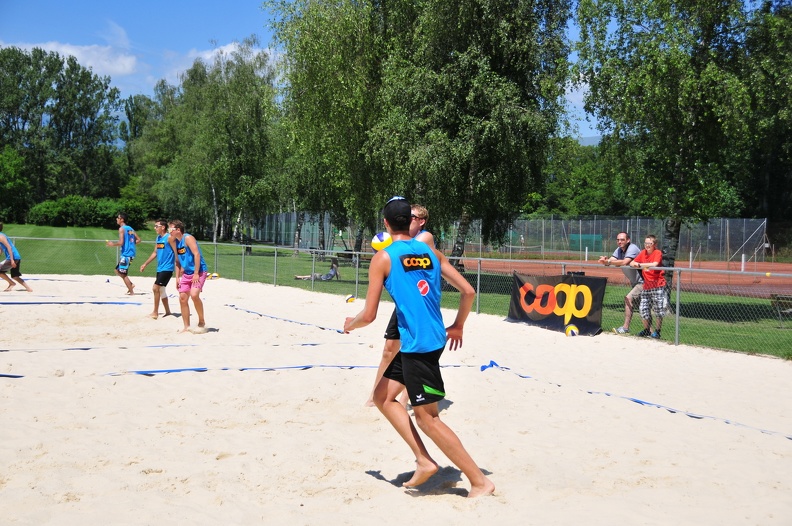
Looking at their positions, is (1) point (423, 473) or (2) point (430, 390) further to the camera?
(1) point (423, 473)

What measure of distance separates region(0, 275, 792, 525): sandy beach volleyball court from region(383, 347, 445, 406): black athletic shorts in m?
0.73

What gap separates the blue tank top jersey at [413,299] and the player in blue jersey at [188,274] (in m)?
7.45

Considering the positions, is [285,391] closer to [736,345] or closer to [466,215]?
[736,345]

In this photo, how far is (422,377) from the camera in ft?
15.2

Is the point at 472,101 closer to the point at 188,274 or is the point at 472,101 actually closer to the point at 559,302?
the point at 559,302

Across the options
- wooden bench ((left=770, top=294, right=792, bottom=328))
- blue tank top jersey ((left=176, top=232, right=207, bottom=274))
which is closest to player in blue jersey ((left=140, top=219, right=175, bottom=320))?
blue tank top jersey ((left=176, top=232, right=207, bottom=274))

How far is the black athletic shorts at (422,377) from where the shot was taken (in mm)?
4633

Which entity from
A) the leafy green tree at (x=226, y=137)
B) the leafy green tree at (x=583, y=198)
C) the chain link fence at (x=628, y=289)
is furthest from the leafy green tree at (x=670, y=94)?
the leafy green tree at (x=583, y=198)

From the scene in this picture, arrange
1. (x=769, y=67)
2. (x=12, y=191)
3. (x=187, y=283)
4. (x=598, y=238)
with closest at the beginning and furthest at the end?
1. (x=187, y=283)
2. (x=769, y=67)
3. (x=598, y=238)
4. (x=12, y=191)

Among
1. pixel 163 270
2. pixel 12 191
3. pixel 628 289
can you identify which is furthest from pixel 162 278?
pixel 12 191

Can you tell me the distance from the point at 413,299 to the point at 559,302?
382 inches

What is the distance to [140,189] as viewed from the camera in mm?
70250

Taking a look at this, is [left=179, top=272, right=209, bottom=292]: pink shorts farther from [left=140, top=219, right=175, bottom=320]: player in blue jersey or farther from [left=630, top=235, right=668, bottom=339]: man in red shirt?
[left=630, top=235, right=668, bottom=339]: man in red shirt

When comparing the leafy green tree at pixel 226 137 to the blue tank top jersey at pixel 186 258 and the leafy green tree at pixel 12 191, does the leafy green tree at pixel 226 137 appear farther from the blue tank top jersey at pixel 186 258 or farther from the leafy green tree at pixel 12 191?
the blue tank top jersey at pixel 186 258
